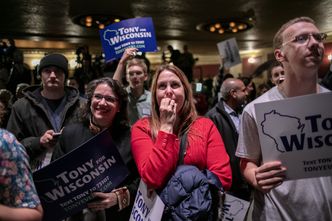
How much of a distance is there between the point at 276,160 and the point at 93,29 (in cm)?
870

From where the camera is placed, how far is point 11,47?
6.52 metres

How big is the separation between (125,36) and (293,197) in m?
2.27

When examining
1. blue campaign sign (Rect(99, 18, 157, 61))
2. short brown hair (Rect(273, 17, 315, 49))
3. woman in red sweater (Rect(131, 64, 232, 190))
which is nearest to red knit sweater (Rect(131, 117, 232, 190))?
woman in red sweater (Rect(131, 64, 232, 190))

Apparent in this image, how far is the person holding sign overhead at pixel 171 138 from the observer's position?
1.57 m

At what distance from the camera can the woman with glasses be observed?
1.80m

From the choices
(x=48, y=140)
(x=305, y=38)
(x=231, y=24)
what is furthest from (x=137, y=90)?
(x=231, y=24)

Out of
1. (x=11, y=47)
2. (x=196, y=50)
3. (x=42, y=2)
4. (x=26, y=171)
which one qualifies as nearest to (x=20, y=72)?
(x=11, y=47)

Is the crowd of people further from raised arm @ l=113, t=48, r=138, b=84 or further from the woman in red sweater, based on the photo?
raised arm @ l=113, t=48, r=138, b=84

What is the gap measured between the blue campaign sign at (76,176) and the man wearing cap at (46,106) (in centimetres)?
77

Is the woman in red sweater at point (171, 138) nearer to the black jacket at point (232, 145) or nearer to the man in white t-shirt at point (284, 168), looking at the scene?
the man in white t-shirt at point (284, 168)

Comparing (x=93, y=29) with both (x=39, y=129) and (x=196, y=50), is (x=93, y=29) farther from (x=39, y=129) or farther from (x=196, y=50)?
(x=39, y=129)

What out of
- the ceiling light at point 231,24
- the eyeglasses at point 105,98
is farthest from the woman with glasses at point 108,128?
the ceiling light at point 231,24

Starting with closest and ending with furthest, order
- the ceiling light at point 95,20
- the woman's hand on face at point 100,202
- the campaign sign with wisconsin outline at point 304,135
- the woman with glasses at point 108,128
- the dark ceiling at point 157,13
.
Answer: the campaign sign with wisconsin outline at point 304,135 → the woman's hand on face at point 100,202 → the woman with glasses at point 108,128 → the dark ceiling at point 157,13 → the ceiling light at point 95,20

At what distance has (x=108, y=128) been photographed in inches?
78.4
